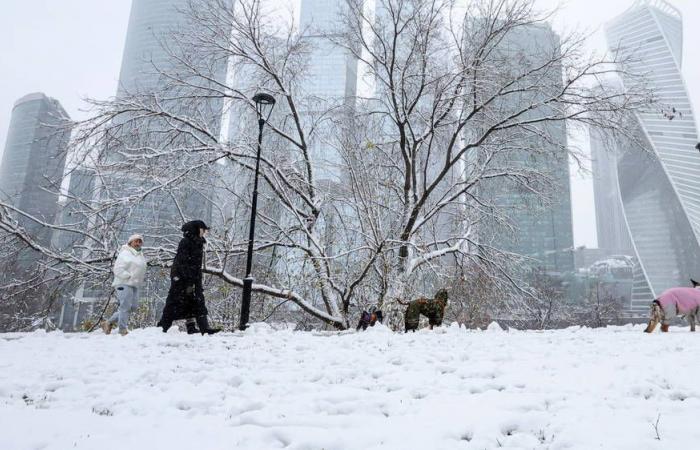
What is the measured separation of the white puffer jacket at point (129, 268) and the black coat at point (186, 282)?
634 mm

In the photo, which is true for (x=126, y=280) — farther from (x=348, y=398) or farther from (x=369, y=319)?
(x=369, y=319)

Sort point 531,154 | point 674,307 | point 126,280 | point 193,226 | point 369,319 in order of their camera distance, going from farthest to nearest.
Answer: point 531,154 → point 369,319 → point 674,307 → point 193,226 → point 126,280

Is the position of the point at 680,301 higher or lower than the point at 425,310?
higher

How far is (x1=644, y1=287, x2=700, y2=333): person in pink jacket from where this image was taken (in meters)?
8.30

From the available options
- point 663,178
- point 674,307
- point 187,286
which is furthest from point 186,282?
point 663,178

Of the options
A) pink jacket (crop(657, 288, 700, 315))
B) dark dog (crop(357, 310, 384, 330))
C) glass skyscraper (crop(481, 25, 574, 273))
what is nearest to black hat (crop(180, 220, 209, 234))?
dark dog (crop(357, 310, 384, 330))

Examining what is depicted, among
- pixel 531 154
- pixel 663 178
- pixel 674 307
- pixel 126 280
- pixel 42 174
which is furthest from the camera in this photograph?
pixel 663 178

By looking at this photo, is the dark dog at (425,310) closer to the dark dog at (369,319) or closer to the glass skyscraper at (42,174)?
the dark dog at (369,319)

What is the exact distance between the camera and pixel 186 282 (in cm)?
740

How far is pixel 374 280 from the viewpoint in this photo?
1241 cm

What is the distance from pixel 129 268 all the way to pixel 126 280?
0.74 feet

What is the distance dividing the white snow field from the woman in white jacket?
159cm

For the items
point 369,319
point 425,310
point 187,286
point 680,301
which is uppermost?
point 680,301

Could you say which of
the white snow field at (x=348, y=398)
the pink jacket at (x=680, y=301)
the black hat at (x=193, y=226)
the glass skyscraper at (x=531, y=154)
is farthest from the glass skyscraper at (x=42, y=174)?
the pink jacket at (x=680, y=301)
